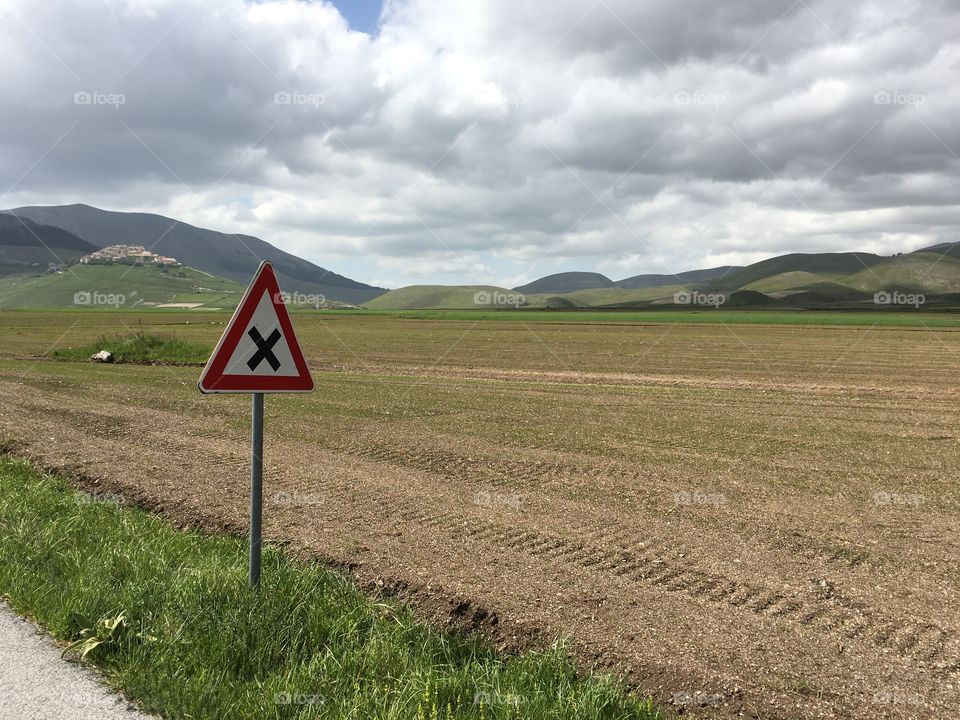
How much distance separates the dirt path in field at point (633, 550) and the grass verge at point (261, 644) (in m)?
0.53

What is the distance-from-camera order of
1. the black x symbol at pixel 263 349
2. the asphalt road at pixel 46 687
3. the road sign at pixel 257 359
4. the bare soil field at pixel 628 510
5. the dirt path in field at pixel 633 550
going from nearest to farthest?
the asphalt road at pixel 46 687
the dirt path in field at pixel 633 550
the bare soil field at pixel 628 510
the road sign at pixel 257 359
the black x symbol at pixel 263 349

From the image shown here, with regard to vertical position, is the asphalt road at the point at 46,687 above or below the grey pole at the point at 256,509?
below

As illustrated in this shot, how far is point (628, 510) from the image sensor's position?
764 centimetres

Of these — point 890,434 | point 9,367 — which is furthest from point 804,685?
point 9,367

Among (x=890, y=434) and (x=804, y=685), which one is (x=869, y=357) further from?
(x=804, y=685)

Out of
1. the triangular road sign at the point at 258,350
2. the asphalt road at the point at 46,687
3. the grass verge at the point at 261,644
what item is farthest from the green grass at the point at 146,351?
the asphalt road at the point at 46,687

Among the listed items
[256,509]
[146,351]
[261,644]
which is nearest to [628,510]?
[256,509]

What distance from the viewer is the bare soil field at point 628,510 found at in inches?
175

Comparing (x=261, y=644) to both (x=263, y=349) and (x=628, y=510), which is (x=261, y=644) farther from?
(x=628, y=510)

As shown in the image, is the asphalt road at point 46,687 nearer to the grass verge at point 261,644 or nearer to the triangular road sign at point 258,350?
the grass verge at point 261,644

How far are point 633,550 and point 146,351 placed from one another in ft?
92.0

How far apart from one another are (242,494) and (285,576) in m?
3.15

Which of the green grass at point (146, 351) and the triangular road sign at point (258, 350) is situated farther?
the green grass at point (146, 351)

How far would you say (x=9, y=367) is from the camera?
26.0 m
